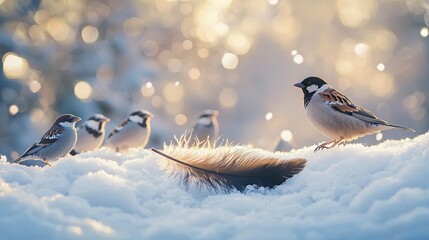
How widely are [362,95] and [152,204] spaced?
1400 centimetres

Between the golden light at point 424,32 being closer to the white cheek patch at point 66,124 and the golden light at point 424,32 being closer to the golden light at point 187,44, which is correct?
the golden light at point 187,44

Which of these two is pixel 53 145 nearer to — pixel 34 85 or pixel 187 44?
pixel 34 85

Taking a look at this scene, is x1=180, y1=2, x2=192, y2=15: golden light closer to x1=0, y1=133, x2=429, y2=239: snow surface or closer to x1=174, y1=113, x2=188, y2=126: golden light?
x1=174, y1=113, x2=188, y2=126: golden light

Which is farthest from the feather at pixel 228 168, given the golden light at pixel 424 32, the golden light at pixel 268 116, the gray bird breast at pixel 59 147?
the golden light at pixel 424 32

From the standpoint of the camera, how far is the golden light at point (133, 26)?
1110cm

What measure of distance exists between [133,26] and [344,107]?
813 cm

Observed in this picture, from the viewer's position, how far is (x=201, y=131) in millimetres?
7242

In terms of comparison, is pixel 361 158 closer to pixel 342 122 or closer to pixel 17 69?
pixel 342 122

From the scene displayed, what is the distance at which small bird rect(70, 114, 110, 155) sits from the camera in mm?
6039

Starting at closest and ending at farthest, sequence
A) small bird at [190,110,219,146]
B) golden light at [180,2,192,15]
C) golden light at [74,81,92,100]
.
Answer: small bird at [190,110,219,146]
golden light at [74,81,92,100]
golden light at [180,2,192,15]

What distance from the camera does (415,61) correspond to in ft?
49.7

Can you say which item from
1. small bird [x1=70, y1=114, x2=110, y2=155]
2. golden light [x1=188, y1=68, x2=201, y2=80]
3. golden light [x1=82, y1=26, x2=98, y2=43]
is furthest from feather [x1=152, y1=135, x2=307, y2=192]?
golden light [x1=188, y1=68, x2=201, y2=80]

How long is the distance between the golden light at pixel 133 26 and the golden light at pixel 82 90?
1.63m

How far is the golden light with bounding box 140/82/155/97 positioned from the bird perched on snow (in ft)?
14.1
